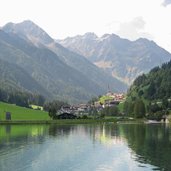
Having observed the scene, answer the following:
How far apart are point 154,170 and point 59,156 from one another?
23.4 m

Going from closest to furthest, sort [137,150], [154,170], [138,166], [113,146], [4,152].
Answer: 1. [154,170]
2. [138,166]
3. [4,152]
4. [137,150]
5. [113,146]

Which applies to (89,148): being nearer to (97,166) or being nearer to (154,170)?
(97,166)

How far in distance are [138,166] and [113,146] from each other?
34522mm

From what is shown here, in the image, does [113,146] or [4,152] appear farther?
[113,146]

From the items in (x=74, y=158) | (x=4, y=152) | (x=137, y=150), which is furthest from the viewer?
(x=137, y=150)

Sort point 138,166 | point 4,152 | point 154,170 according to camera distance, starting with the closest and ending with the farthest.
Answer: point 154,170 < point 138,166 < point 4,152

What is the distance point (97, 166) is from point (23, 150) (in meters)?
26.6

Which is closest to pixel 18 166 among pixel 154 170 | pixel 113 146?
pixel 154 170

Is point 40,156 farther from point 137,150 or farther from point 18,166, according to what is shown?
point 137,150

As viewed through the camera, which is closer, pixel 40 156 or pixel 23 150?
pixel 40 156

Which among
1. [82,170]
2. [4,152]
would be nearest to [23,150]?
[4,152]

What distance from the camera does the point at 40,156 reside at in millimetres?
84750

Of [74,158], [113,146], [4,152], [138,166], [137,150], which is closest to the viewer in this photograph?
[138,166]

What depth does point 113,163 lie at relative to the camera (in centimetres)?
7662
